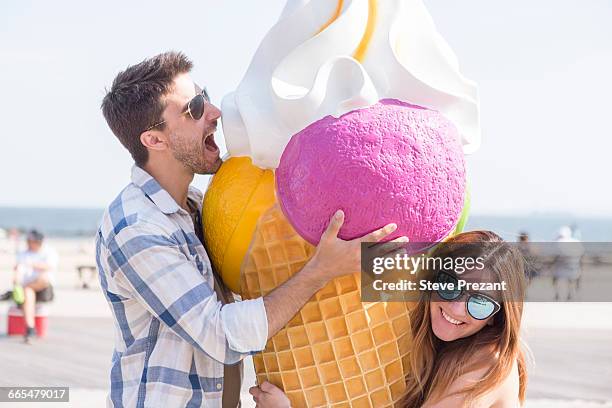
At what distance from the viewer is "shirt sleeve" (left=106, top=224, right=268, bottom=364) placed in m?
2.61

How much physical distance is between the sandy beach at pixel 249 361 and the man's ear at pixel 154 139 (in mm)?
3643

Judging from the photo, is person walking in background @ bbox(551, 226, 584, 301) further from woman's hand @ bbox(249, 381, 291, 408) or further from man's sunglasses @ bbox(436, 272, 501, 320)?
woman's hand @ bbox(249, 381, 291, 408)

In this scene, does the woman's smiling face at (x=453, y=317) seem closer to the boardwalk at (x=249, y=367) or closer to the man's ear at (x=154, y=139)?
the man's ear at (x=154, y=139)

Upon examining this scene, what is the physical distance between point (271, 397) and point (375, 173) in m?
0.93

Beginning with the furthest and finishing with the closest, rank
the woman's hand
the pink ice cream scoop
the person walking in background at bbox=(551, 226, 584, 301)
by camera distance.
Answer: the person walking in background at bbox=(551, 226, 584, 301)
the woman's hand
the pink ice cream scoop

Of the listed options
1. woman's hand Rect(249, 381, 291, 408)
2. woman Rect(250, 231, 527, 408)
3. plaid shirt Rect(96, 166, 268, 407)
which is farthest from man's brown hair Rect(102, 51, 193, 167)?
woman Rect(250, 231, 527, 408)

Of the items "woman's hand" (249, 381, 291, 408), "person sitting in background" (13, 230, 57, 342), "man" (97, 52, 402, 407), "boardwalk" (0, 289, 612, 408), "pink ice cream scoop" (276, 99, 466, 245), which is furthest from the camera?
"person sitting in background" (13, 230, 57, 342)

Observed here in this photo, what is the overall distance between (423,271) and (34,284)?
8456mm

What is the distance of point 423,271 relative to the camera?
9.06 feet

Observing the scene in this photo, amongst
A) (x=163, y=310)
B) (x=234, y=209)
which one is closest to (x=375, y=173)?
(x=234, y=209)

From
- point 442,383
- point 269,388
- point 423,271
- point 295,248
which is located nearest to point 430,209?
point 423,271

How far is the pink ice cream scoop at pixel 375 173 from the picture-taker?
247 centimetres

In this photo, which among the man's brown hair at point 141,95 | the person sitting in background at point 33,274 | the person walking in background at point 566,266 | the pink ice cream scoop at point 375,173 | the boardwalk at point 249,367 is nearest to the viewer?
the pink ice cream scoop at point 375,173

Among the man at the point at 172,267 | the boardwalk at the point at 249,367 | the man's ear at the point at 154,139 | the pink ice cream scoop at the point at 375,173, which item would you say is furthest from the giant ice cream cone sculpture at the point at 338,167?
the boardwalk at the point at 249,367
